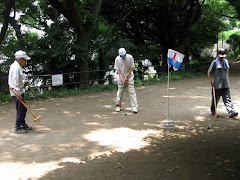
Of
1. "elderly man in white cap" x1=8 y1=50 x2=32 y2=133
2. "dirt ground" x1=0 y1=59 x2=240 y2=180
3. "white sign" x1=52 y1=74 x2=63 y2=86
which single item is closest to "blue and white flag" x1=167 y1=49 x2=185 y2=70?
"dirt ground" x1=0 y1=59 x2=240 y2=180

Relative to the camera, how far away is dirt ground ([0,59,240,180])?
16.3 ft

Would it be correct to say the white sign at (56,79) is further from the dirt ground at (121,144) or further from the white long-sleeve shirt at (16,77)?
the white long-sleeve shirt at (16,77)

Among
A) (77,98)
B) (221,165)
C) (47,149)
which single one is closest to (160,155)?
(221,165)

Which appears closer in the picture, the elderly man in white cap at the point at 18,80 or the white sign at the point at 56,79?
the elderly man in white cap at the point at 18,80

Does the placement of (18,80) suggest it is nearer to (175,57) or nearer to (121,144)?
(121,144)

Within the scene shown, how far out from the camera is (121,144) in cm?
645

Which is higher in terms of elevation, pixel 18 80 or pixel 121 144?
pixel 18 80

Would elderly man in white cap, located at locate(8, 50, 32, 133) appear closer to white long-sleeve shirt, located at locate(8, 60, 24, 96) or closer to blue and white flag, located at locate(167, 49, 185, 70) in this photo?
white long-sleeve shirt, located at locate(8, 60, 24, 96)

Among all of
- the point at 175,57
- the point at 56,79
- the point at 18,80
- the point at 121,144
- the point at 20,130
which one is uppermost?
the point at 175,57

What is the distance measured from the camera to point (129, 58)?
9.18m

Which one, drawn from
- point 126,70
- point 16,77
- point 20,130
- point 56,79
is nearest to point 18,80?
point 16,77

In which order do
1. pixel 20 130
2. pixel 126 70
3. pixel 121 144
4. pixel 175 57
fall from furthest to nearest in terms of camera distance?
pixel 126 70
pixel 175 57
pixel 20 130
pixel 121 144

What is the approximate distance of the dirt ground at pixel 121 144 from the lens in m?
4.97

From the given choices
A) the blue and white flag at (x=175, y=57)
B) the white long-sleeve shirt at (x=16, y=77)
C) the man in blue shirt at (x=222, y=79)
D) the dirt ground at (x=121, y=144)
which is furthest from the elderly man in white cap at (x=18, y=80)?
the man in blue shirt at (x=222, y=79)
